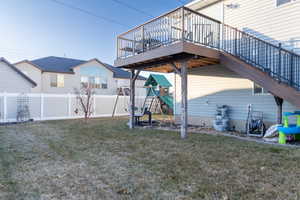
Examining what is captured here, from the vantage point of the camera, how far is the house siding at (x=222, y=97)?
652cm

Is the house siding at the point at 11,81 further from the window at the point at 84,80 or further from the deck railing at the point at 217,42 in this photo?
the deck railing at the point at 217,42

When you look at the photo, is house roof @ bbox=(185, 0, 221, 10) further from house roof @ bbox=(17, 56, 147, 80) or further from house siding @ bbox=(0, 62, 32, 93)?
house roof @ bbox=(17, 56, 147, 80)

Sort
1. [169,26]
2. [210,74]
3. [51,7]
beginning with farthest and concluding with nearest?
1. [51,7]
2. [210,74]
3. [169,26]

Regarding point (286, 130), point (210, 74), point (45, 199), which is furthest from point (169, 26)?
point (45, 199)

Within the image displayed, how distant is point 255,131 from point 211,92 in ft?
7.70

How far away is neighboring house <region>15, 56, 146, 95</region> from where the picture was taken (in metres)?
16.0

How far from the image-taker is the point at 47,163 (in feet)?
12.2

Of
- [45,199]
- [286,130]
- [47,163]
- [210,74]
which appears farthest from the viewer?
[210,74]

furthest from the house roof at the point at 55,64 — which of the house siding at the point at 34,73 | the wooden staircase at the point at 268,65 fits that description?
the wooden staircase at the point at 268,65

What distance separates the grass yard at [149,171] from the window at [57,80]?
12.5 metres

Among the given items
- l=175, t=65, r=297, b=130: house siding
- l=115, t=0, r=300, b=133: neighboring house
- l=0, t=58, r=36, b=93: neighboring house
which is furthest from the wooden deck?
l=0, t=58, r=36, b=93: neighboring house

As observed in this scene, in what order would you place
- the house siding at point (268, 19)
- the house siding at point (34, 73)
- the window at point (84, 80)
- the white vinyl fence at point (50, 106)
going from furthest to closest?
the window at point (84, 80) < the house siding at point (34, 73) < the white vinyl fence at point (50, 106) < the house siding at point (268, 19)

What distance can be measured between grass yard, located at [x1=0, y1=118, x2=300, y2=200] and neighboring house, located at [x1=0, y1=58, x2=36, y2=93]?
27.7 ft

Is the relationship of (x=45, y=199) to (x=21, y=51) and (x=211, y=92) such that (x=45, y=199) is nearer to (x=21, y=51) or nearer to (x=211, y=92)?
(x=211, y=92)
